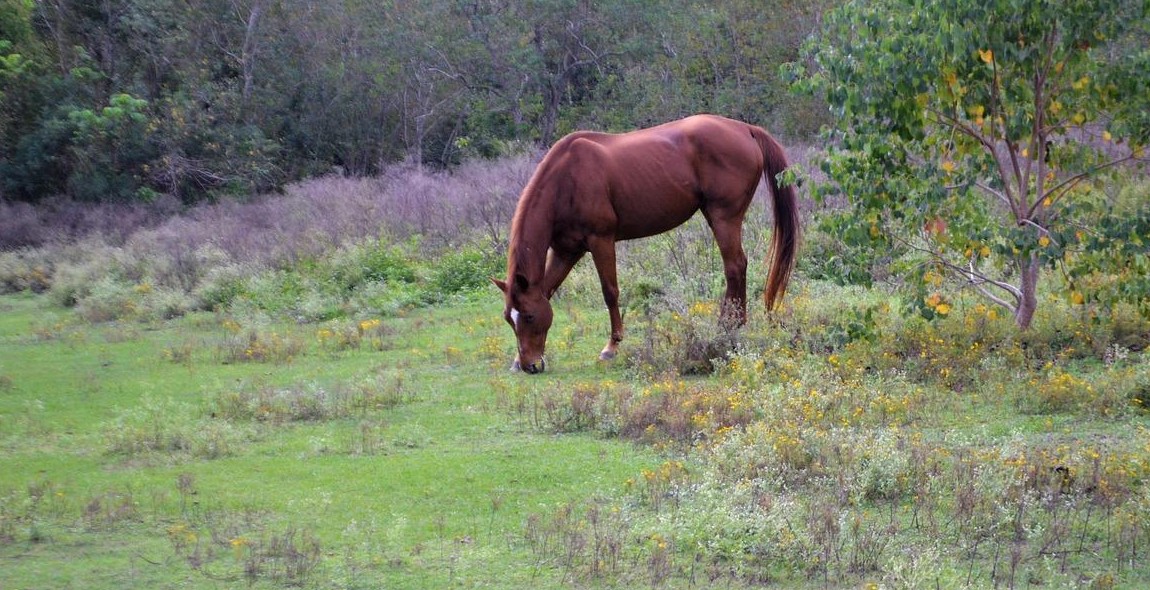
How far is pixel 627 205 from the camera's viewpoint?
448 inches

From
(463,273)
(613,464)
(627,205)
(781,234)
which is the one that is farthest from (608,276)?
(463,273)

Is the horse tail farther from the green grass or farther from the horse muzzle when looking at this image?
the horse muzzle

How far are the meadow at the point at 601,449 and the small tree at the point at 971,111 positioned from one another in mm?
728

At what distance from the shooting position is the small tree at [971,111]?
8695 millimetres

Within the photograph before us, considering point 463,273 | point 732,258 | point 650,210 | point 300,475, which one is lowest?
point 300,475

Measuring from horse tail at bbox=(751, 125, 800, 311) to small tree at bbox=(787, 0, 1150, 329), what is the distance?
6.20 feet

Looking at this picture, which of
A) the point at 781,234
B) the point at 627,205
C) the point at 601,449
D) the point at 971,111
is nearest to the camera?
the point at 601,449

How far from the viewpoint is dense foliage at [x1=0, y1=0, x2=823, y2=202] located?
2698cm

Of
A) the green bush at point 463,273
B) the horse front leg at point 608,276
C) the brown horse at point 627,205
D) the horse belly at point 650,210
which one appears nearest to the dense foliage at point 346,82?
the green bush at point 463,273

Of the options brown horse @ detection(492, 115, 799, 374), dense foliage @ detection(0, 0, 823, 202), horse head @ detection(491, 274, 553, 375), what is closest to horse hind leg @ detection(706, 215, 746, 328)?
brown horse @ detection(492, 115, 799, 374)

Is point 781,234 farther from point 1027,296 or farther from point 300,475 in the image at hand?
point 300,475

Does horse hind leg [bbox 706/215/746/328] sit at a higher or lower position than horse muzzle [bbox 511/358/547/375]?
higher

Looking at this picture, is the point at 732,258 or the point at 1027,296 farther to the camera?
the point at 732,258

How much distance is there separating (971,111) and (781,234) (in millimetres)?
2757
